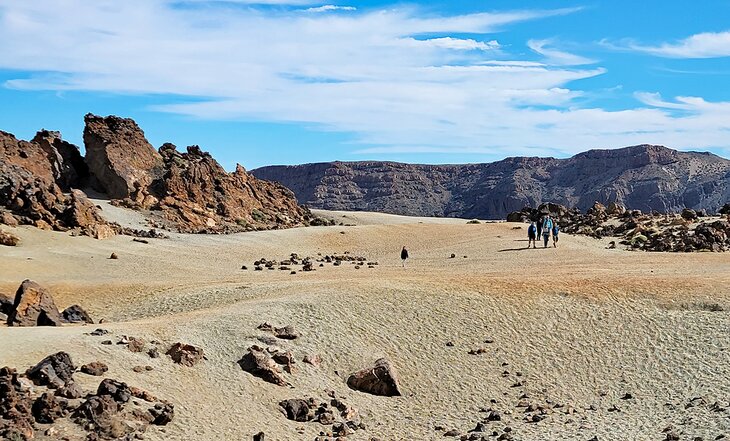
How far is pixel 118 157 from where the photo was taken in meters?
49.6

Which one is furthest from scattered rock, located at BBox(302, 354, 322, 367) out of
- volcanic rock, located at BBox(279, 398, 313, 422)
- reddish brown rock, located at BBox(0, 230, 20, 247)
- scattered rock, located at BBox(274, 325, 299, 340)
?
reddish brown rock, located at BBox(0, 230, 20, 247)

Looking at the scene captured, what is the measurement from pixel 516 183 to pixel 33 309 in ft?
457

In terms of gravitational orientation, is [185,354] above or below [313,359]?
above

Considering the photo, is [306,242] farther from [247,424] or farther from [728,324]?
[247,424]

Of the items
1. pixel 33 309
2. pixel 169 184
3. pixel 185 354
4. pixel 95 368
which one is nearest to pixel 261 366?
pixel 185 354

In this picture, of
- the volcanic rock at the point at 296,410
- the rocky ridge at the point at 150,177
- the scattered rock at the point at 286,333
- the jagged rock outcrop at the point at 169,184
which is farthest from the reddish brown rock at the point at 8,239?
the volcanic rock at the point at 296,410

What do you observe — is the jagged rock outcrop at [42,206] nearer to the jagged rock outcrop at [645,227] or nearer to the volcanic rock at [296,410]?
the volcanic rock at [296,410]

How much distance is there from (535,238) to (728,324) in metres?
17.0

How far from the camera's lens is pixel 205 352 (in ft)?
50.5

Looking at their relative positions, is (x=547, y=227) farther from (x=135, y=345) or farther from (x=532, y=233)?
(x=135, y=345)

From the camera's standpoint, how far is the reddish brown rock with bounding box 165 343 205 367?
14.6 m

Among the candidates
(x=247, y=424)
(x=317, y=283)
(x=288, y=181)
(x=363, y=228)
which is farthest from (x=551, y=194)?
(x=247, y=424)

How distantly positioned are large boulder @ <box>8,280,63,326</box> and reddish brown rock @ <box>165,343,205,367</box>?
3504mm

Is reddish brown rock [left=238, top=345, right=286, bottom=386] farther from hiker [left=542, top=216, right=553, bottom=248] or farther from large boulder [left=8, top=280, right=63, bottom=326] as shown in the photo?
hiker [left=542, top=216, right=553, bottom=248]
